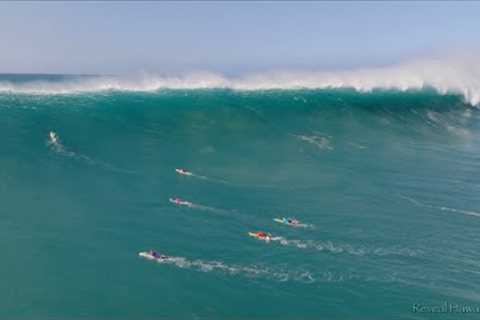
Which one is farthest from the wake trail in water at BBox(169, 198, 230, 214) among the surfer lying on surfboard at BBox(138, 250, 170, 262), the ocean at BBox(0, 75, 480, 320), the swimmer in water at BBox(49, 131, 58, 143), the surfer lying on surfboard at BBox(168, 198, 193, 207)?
the swimmer in water at BBox(49, 131, 58, 143)

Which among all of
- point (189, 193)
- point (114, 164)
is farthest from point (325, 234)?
point (114, 164)

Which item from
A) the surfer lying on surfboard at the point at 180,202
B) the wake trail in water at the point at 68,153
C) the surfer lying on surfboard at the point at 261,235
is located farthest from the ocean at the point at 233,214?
the surfer lying on surfboard at the point at 180,202

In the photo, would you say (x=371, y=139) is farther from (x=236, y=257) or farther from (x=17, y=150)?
(x=17, y=150)

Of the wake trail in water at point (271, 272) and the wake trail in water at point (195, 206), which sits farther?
the wake trail in water at point (195, 206)

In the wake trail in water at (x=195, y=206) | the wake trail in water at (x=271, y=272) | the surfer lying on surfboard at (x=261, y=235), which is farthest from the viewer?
the wake trail in water at (x=195, y=206)

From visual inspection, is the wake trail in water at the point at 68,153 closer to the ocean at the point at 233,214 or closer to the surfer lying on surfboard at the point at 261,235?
the ocean at the point at 233,214

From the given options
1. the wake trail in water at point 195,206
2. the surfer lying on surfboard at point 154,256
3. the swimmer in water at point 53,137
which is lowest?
the surfer lying on surfboard at point 154,256

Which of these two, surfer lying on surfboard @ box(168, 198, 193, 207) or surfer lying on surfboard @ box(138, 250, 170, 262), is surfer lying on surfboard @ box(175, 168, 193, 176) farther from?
surfer lying on surfboard @ box(138, 250, 170, 262)

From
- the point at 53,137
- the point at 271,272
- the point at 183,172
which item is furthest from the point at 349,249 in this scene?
the point at 53,137
